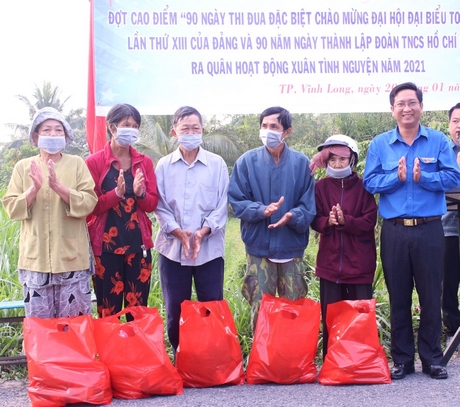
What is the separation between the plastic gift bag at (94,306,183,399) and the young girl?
1279mm

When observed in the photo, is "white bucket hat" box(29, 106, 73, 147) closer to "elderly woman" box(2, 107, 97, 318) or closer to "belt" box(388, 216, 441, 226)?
"elderly woman" box(2, 107, 97, 318)

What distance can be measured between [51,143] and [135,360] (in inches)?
60.3

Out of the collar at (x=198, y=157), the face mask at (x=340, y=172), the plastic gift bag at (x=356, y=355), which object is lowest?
the plastic gift bag at (x=356, y=355)

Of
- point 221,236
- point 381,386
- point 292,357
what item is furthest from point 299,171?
point 381,386

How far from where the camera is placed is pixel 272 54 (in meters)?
5.35

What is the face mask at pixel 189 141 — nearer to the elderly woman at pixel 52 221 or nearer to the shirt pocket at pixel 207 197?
the shirt pocket at pixel 207 197

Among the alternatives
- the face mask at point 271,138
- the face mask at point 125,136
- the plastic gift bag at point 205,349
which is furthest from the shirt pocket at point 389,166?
the face mask at point 125,136

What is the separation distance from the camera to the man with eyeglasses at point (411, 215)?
4.01 metres

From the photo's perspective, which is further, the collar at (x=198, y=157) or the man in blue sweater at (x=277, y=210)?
the collar at (x=198, y=157)

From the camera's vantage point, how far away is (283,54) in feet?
17.6

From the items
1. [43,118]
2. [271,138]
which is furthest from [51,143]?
[271,138]

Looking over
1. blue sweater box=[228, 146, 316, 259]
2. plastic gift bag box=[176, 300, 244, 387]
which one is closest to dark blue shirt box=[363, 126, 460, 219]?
blue sweater box=[228, 146, 316, 259]

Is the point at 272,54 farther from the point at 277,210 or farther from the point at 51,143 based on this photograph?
the point at 51,143

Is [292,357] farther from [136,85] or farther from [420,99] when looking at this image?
[136,85]
